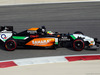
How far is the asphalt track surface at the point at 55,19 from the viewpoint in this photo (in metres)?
8.37

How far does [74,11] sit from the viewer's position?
1645 centimetres

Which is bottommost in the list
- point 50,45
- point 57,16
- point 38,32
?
point 50,45

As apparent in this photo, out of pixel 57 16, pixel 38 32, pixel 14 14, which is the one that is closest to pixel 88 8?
pixel 57 16

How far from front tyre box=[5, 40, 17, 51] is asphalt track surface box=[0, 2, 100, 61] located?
6.9 inches

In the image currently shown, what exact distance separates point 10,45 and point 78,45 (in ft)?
9.20

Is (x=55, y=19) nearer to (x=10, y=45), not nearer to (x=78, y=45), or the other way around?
(x=78, y=45)

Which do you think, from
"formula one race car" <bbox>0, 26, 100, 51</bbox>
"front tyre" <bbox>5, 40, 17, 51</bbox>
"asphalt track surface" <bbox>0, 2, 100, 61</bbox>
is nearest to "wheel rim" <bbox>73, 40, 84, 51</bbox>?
"formula one race car" <bbox>0, 26, 100, 51</bbox>

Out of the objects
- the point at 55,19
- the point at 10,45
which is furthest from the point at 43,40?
the point at 55,19

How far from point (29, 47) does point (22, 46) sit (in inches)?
20.6

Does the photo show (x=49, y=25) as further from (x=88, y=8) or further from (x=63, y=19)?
(x=88, y=8)

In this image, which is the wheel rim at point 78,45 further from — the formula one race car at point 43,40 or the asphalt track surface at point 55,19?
the asphalt track surface at point 55,19

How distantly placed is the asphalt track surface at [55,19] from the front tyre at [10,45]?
17 centimetres

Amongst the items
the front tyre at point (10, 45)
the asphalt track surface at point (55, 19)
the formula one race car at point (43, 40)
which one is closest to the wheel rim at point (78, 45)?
Answer: the formula one race car at point (43, 40)

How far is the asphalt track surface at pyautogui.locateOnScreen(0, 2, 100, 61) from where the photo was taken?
8.37 meters
